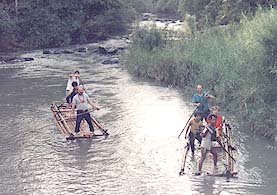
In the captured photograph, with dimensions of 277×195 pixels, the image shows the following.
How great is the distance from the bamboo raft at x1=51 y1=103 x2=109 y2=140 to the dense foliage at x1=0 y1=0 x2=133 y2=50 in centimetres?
2265

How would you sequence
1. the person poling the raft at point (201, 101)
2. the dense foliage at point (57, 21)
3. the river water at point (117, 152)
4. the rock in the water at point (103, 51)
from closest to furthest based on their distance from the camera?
the river water at point (117, 152) → the person poling the raft at point (201, 101) → the rock in the water at point (103, 51) → the dense foliage at point (57, 21)

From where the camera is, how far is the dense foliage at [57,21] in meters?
40.7

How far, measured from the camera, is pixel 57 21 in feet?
141

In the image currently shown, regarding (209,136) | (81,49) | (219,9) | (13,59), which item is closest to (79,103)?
(209,136)

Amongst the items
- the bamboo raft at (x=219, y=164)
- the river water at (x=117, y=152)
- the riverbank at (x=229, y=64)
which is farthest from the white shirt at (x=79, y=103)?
the riverbank at (x=229, y=64)

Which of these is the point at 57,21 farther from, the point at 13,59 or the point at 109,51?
the point at 13,59

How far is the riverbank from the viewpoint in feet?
52.4

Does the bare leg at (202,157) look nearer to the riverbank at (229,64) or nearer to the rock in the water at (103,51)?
the riverbank at (229,64)

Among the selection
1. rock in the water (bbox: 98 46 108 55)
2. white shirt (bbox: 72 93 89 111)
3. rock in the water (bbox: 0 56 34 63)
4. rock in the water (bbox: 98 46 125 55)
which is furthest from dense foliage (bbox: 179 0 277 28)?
white shirt (bbox: 72 93 89 111)

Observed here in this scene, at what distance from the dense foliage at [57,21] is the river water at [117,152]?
56.6ft

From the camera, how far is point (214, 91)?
20641 mm

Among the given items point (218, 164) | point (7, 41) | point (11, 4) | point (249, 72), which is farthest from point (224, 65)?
point (11, 4)

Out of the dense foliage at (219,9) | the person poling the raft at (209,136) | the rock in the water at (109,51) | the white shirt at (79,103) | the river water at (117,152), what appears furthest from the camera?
the rock in the water at (109,51)

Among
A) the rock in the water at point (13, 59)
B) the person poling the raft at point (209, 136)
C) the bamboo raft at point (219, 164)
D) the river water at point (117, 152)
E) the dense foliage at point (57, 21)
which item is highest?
the dense foliage at point (57, 21)
